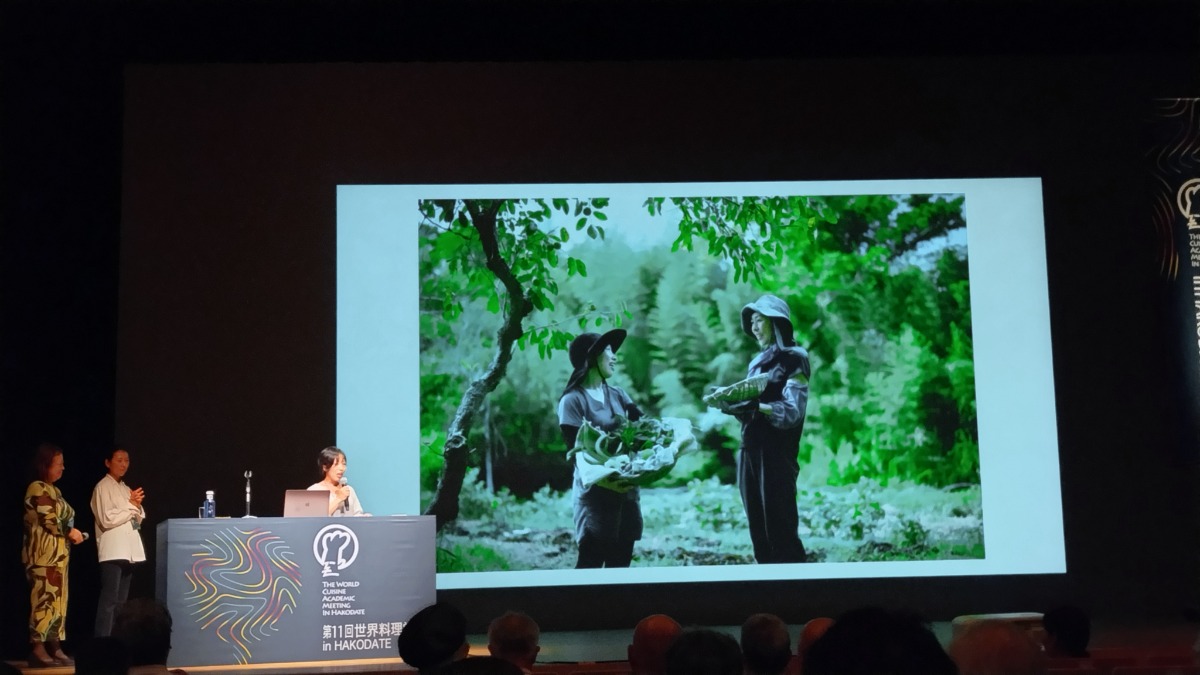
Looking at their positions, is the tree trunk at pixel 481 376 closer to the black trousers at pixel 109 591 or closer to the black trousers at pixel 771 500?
the black trousers at pixel 771 500

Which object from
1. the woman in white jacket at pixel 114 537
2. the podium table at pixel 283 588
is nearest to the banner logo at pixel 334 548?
the podium table at pixel 283 588

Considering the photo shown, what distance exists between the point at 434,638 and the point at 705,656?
1.99 feet

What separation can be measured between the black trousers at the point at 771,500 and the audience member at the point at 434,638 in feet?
15.1

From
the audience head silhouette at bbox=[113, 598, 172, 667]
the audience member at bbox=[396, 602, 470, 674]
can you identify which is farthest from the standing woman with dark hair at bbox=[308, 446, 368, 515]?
the audience member at bbox=[396, 602, 470, 674]

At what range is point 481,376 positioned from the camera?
694 cm

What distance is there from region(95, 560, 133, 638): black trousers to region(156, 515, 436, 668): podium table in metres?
1.17

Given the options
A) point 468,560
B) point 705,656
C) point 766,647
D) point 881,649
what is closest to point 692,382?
point 468,560

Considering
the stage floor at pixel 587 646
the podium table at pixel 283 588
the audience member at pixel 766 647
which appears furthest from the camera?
the podium table at pixel 283 588

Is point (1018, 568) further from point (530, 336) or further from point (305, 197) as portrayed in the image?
point (305, 197)

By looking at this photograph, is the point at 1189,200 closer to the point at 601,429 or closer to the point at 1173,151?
the point at 1173,151

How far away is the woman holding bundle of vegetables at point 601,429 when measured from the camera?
22.4 ft

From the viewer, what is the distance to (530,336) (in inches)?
274

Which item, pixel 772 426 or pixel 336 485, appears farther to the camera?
pixel 772 426

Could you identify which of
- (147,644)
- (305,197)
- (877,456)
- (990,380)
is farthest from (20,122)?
(990,380)
